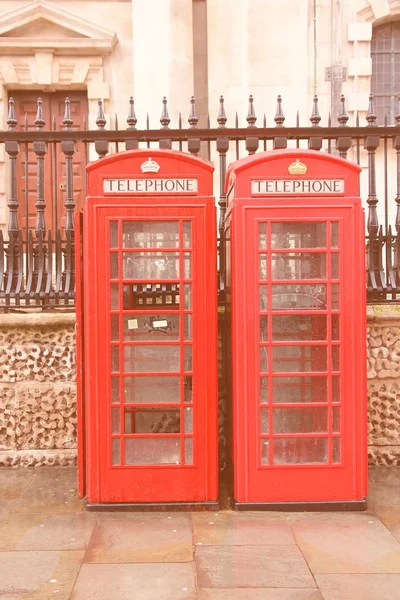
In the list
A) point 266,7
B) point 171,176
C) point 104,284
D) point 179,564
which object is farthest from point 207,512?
point 266,7

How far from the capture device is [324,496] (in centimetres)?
443

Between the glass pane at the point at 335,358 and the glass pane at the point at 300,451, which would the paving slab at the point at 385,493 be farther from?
the glass pane at the point at 335,358

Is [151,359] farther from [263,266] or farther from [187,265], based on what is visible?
[263,266]

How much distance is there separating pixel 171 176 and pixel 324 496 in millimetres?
2517

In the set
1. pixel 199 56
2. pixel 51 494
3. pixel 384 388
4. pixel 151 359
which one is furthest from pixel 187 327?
pixel 199 56

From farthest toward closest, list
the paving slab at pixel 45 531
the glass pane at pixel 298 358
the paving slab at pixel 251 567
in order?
the glass pane at pixel 298 358, the paving slab at pixel 45 531, the paving slab at pixel 251 567

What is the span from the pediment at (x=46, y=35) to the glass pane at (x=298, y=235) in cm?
888

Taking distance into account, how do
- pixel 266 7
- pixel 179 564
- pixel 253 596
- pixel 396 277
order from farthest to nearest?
1. pixel 266 7
2. pixel 396 277
3. pixel 179 564
4. pixel 253 596

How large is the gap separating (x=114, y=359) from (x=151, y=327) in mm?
347

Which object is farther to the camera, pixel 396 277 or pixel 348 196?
pixel 396 277

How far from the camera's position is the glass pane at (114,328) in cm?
441

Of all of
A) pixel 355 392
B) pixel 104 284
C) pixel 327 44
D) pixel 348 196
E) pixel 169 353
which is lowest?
pixel 355 392

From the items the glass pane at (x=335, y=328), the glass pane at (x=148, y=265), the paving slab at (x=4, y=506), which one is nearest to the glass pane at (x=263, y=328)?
the glass pane at (x=335, y=328)

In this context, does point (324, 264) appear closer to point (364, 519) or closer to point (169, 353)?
point (169, 353)
